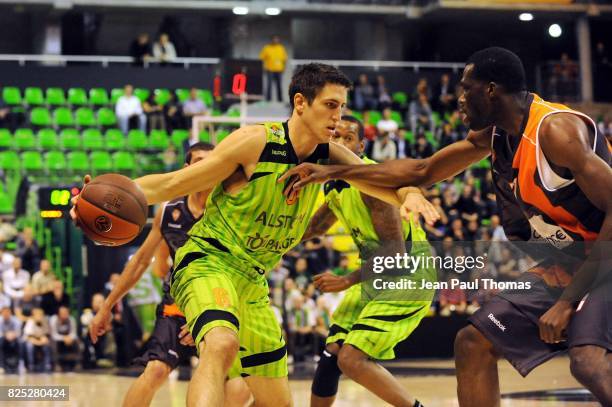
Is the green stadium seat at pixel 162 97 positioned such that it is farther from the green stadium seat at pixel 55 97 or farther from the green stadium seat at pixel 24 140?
the green stadium seat at pixel 24 140

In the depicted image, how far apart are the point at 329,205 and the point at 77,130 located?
13.6 metres

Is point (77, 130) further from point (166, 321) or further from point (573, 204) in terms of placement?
point (573, 204)

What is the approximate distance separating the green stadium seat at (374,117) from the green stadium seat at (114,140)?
4.95 meters

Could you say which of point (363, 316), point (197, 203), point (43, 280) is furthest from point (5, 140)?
point (363, 316)

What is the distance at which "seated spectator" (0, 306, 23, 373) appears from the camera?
12.9m

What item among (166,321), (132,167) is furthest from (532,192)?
(132,167)

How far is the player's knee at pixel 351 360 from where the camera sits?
6469 mm

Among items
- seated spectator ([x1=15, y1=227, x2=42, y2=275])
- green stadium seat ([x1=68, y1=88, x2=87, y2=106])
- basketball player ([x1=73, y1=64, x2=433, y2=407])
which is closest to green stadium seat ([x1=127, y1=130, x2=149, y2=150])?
green stadium seat ([x1=68, y1=88, x2=87, y2=106])

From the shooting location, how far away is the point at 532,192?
476cm

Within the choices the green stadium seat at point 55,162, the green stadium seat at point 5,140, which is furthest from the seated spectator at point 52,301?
the green stadium seat at point 5,140

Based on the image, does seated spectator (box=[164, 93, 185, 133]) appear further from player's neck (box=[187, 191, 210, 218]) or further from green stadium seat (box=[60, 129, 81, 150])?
player's neck (box=[187, 191, 210, 218])

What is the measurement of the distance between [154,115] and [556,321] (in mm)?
15641

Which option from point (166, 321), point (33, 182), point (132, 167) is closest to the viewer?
point (166, 321)

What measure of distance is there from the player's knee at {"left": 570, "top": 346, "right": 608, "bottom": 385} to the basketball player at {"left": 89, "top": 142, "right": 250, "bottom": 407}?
2.37 m
